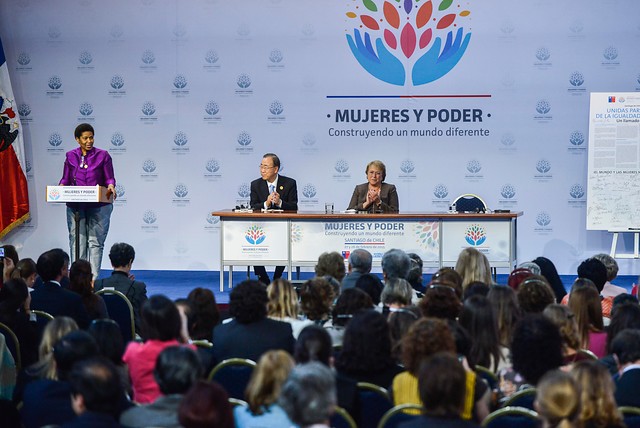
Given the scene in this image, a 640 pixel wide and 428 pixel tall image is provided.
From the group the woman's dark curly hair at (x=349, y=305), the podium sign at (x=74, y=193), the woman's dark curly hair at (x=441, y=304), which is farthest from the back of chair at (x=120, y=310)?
the podium sign at (x=74, y=193)

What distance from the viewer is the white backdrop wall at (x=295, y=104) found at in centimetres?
1045

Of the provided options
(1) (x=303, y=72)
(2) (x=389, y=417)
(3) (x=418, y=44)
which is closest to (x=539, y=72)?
(3) (x=418, y=44)

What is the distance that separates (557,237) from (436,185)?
1.63 m

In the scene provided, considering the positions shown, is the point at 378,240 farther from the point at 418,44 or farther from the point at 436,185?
the point at 418,44

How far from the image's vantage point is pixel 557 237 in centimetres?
1059

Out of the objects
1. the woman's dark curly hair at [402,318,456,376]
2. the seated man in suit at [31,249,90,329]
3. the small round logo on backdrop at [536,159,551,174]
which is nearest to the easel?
the small round logo on backdrop at [536,159,551,174]

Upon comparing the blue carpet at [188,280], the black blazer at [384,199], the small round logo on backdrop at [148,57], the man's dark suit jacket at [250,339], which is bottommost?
the blue carpet at [188,280]

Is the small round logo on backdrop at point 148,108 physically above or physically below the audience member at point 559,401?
above

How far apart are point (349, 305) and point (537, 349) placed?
1064mm

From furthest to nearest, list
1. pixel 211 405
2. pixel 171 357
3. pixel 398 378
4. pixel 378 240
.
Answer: pixel 378 240
pixel 398 378
pixel 171 357
pixel 211 405

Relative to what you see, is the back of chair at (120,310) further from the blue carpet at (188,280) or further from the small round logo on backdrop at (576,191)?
the small round logo on backdrop at (576,191)

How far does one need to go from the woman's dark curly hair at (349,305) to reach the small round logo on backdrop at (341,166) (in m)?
6.52

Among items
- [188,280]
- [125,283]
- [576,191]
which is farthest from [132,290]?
[576,191]

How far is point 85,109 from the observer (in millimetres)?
10758
